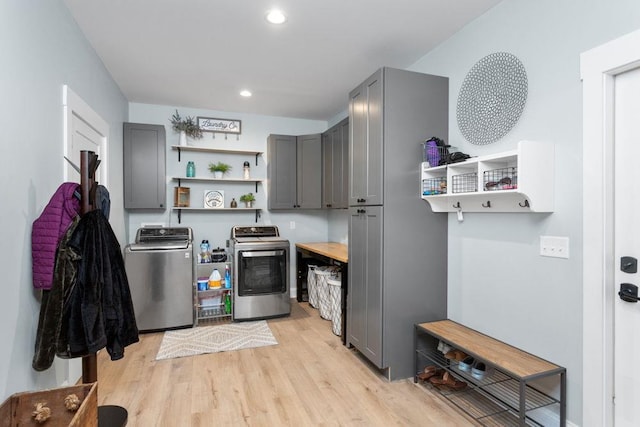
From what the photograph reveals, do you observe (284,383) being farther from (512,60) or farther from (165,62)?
(165,62)

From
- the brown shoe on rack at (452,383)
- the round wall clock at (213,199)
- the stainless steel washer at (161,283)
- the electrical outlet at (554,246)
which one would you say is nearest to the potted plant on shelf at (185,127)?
the round wall clock at (213,199)

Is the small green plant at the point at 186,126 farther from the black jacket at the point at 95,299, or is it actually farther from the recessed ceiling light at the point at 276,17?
the black jacket at the point at 95,299

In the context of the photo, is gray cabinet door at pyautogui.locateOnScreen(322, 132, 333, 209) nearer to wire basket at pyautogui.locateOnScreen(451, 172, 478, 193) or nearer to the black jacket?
wire basket at pyautogui.locateOnScreen(451, 172, 478, 193)

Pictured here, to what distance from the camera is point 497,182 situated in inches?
80.0

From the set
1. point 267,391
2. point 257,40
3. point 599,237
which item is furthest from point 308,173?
point 599,237

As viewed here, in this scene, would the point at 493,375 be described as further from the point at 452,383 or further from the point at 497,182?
the point at 497,182

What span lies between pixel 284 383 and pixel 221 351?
871 mm

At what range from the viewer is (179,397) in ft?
7.80

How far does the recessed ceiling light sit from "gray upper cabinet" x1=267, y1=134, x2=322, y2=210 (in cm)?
222

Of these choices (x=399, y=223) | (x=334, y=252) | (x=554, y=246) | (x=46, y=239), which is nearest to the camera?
(x=46, y=239)

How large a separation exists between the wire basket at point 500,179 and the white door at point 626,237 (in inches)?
17.6

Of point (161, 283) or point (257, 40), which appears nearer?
point (257, 40)

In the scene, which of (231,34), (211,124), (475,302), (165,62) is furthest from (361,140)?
(211,124)

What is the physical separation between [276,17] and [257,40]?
1.30 feet
